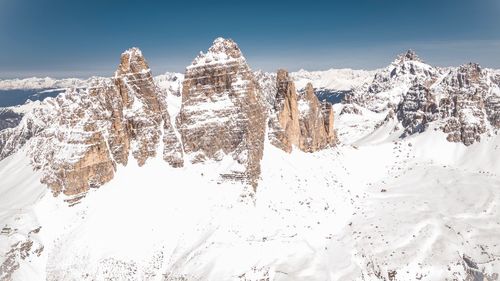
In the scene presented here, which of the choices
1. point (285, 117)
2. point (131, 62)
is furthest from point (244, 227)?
point (131, 62)

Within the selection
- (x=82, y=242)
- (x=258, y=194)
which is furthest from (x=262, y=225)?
(x=82, y=242)

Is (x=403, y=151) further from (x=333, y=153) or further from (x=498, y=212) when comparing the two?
(x=498, y=212)

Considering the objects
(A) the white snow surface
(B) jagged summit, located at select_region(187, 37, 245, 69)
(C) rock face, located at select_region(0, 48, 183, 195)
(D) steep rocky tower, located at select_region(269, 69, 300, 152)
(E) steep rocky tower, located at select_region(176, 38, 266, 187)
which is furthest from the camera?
(D) steep rocky tower, located at select_region(269, 69, 300, 152)

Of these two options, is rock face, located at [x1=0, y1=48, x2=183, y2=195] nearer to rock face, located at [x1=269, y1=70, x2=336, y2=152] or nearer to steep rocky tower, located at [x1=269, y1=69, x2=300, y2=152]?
steep rocky tower, located at [x1=269, y1=69, x2=300, y2=152]

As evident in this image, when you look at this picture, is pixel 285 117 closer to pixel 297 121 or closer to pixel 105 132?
pixel 297 121

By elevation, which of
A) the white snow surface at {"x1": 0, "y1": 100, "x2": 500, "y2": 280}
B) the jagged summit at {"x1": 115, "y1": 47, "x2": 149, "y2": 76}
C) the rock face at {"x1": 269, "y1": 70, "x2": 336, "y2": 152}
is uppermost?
the jagged summit at {"x1": 115, "y1": 47, "x2": 149, "y2": 76}

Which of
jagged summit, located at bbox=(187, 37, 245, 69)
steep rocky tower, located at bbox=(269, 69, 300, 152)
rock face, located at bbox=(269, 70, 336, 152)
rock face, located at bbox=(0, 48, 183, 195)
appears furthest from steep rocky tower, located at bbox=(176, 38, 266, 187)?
rock face, located at bbox=(269, 70, 336, 152)
